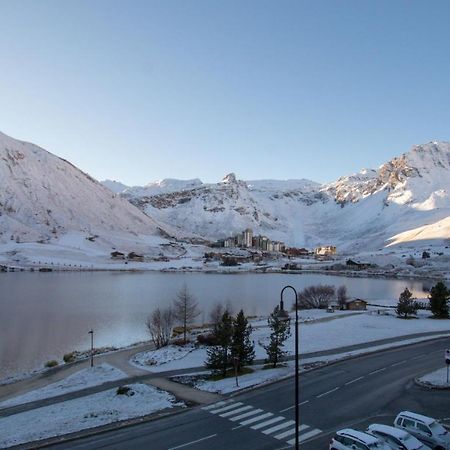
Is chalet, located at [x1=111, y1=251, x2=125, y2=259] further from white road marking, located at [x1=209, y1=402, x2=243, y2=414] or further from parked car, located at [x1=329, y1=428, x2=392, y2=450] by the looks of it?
parked car, located at [x1=329, y1=428, x2=392, y2=450]

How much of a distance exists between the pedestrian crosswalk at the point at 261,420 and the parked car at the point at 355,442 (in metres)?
2.04

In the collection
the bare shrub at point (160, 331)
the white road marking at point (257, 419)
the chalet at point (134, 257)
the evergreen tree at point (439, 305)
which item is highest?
the chalet at point (134, 257)

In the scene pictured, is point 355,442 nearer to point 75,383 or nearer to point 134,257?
point 75,383

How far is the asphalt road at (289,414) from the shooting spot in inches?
691

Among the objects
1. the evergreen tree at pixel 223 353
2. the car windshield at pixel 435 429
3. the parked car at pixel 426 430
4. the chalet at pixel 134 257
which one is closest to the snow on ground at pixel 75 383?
the evergreen tree at pixel 223 353

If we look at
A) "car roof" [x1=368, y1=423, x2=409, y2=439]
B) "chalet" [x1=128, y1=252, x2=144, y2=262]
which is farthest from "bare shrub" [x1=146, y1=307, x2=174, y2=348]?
"chalet" [x1=128, y1=252, x2=144, y2=262]

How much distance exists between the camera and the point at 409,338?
3859 cm

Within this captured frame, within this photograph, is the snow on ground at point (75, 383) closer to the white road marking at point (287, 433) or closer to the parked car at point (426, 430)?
the white road marking at point (287, 433)

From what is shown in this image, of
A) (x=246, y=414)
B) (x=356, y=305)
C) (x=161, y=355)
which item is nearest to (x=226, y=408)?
(x=246, y=414)

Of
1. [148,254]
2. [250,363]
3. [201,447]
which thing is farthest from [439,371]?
[148,254]

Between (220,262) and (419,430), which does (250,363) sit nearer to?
(419,430)

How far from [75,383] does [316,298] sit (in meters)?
47.5

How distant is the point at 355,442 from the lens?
49.4 feet

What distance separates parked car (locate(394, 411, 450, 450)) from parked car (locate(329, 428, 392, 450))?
6.44 ft
